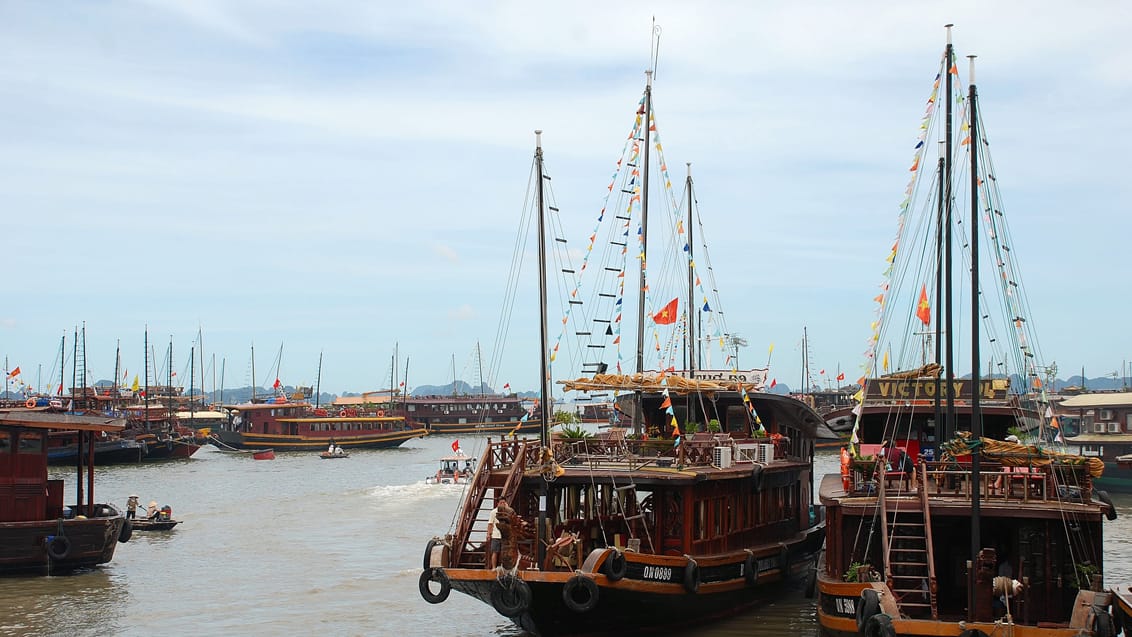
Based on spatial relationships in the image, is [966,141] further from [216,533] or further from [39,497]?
[216,533]

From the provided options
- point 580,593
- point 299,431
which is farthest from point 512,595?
point 299,431

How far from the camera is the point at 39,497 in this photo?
29547 millimetres

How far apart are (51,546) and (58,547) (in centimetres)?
18

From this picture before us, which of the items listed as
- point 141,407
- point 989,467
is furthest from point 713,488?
point 141,407

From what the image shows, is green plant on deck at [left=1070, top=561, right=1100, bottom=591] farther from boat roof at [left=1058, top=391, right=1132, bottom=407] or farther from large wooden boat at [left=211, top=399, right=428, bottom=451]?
large wooden boat at [left=211, top=399, right=428, bottom=451]

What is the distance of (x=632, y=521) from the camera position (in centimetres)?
2355

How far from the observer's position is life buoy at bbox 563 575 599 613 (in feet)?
64.3

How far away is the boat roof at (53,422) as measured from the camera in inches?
1142

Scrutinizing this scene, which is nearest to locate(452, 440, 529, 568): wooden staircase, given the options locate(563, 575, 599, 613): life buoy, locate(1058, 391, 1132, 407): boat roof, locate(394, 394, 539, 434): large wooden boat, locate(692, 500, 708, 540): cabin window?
locate(563, 575, 599, 613): life buoy

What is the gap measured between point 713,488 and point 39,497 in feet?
57.1

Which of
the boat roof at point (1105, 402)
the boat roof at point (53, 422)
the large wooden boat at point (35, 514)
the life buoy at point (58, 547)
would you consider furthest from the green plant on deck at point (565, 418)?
the boat roof at point (1105, 402)

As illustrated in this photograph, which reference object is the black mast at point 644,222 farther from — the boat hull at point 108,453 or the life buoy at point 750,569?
the boat hull at point 108,453

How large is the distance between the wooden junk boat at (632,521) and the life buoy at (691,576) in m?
0.03

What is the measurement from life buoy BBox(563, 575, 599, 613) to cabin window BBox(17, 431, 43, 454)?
16.7 metres
